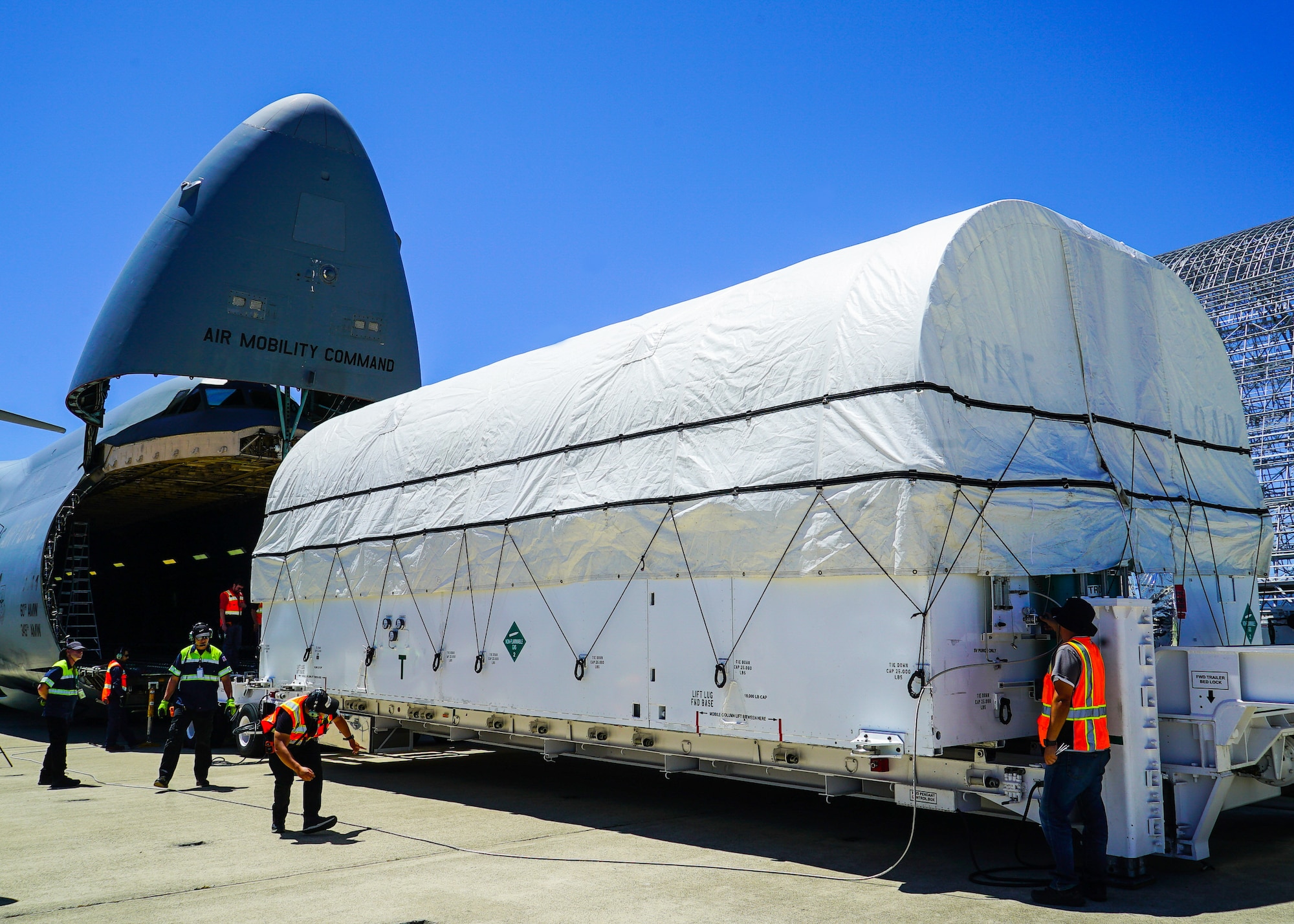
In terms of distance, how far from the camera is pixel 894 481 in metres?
7.48

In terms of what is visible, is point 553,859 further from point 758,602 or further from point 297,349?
point 297,349

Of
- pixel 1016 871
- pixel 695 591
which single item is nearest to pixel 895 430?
pixel 695 591

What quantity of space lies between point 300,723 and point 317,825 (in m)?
1.02

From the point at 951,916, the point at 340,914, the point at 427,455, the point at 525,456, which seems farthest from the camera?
the point at 427,455

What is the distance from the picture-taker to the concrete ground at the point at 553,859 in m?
6.88

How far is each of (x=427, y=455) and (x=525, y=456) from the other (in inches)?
87.7

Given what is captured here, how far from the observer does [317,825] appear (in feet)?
32.6

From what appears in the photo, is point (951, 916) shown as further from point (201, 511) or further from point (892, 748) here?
point (201, 511)

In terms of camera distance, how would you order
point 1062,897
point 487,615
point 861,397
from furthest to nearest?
point 487,615 → point 861,397 → point 1062,897

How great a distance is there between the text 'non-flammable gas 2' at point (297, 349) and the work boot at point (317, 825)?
13.6 meters

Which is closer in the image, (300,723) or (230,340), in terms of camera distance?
(300,723)

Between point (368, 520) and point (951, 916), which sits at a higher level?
point (368, 520)

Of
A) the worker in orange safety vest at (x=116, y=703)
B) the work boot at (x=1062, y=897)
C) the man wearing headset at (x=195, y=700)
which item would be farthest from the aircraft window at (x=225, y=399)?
the work boot at (x=1062, y=897)

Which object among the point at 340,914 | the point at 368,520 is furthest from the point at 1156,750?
the point at 368,520
